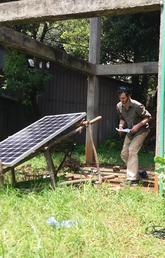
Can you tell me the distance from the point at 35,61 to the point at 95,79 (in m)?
5.58

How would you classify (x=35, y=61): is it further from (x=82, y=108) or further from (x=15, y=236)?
(x=15, y=236)

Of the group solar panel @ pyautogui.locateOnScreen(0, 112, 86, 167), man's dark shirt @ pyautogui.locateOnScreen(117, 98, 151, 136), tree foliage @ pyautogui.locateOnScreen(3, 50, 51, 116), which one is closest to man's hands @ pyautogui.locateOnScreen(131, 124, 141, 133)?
man's dark shirt @ pyautogui.locateOnScreen(117, 98, 151, 136)

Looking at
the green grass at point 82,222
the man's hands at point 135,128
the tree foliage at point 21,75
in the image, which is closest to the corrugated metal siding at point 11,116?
the tree foliage at point 21,75

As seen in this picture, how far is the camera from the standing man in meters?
6.66

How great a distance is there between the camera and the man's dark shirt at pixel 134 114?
22.4ft

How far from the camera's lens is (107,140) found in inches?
600

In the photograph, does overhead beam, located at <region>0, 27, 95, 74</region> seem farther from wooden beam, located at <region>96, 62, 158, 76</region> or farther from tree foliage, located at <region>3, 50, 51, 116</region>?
tree foliage, located at <region>3, 50, 51, 116</region>

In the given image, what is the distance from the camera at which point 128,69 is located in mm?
9852

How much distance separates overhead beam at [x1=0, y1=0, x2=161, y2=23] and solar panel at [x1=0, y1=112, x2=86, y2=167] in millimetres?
1436

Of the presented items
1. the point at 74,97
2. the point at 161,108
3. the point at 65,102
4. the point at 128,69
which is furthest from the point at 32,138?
the point at 65,102

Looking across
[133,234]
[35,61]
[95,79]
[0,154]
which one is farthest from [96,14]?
[35,61]

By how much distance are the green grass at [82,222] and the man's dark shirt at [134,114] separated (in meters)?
1.61

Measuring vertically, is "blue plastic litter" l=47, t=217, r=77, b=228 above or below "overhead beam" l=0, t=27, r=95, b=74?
below

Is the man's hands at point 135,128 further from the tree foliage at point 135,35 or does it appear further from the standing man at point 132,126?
the tree foliage at point 135,35
